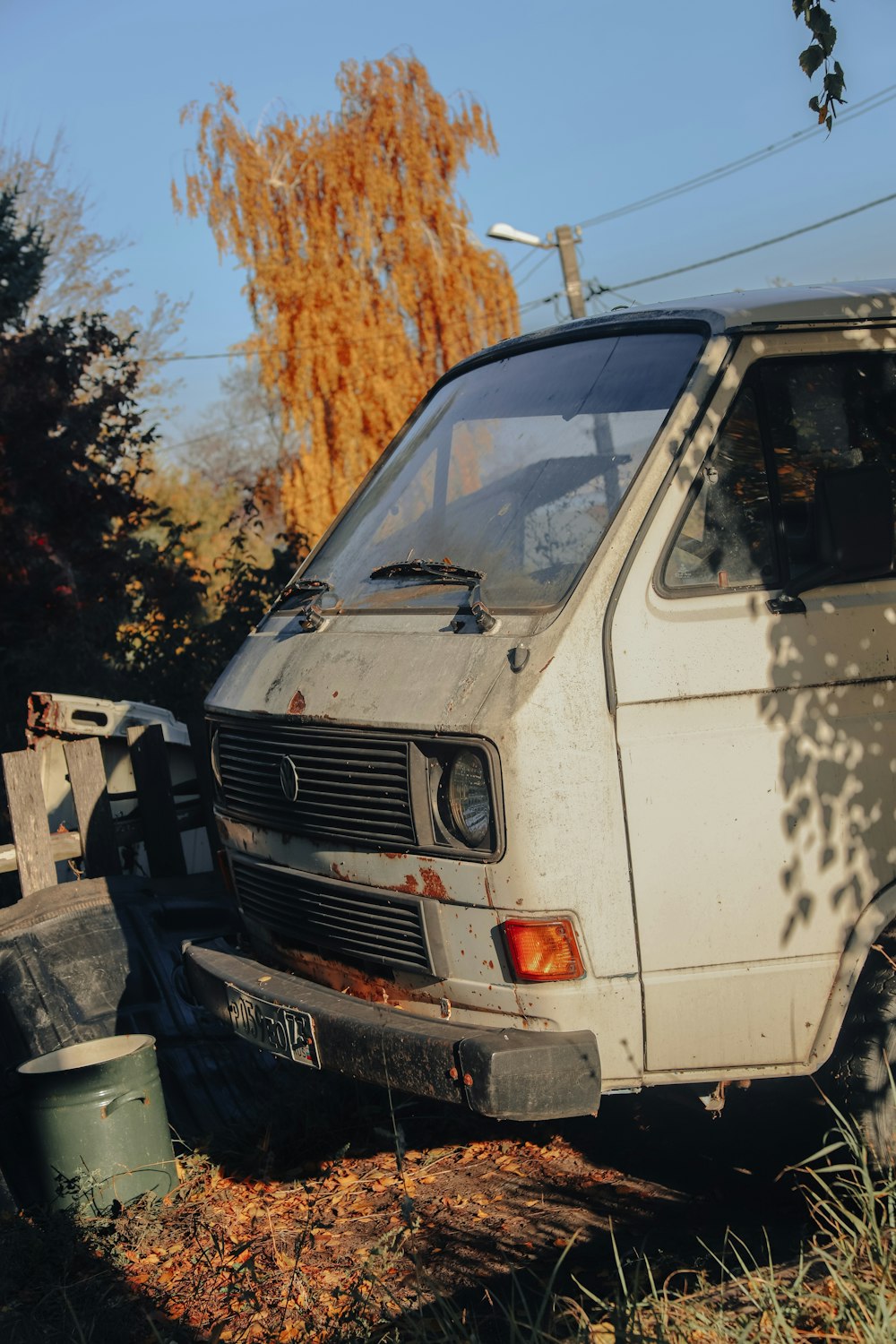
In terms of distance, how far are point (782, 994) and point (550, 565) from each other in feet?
4.40

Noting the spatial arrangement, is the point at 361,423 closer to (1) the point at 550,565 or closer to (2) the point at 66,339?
(2) the point at 66,339

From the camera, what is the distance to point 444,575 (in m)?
4.13

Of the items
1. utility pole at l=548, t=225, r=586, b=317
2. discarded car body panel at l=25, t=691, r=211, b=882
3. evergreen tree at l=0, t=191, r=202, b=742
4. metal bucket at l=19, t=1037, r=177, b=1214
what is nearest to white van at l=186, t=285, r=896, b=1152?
metal bucket at l=19, t=1037, r=177, b=1214

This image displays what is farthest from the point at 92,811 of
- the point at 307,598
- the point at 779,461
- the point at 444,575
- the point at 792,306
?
the point at 792,306

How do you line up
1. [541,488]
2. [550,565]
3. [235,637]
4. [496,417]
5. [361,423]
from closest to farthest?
1. [550,565]
2. [541,488]
3. [496,417]
4. [235,637]
5. [361,423]

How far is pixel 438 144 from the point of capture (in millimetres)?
23750

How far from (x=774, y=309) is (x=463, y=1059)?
2.30 meters

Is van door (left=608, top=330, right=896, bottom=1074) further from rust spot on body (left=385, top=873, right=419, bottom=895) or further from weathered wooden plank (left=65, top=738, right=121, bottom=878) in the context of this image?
weathered wooden plank (left=65, top=738, right=121, bottom=878)

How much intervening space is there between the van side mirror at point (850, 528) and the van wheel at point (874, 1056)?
3.35 ft

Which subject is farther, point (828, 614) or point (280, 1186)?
point (280, 1186)

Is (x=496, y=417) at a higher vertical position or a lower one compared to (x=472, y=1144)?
higher

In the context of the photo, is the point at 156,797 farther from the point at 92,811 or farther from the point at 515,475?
the point at 515,475

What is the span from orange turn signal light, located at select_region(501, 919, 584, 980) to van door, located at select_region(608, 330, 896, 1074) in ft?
0.64

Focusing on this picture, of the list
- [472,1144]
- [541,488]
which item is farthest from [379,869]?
[472,1144]
